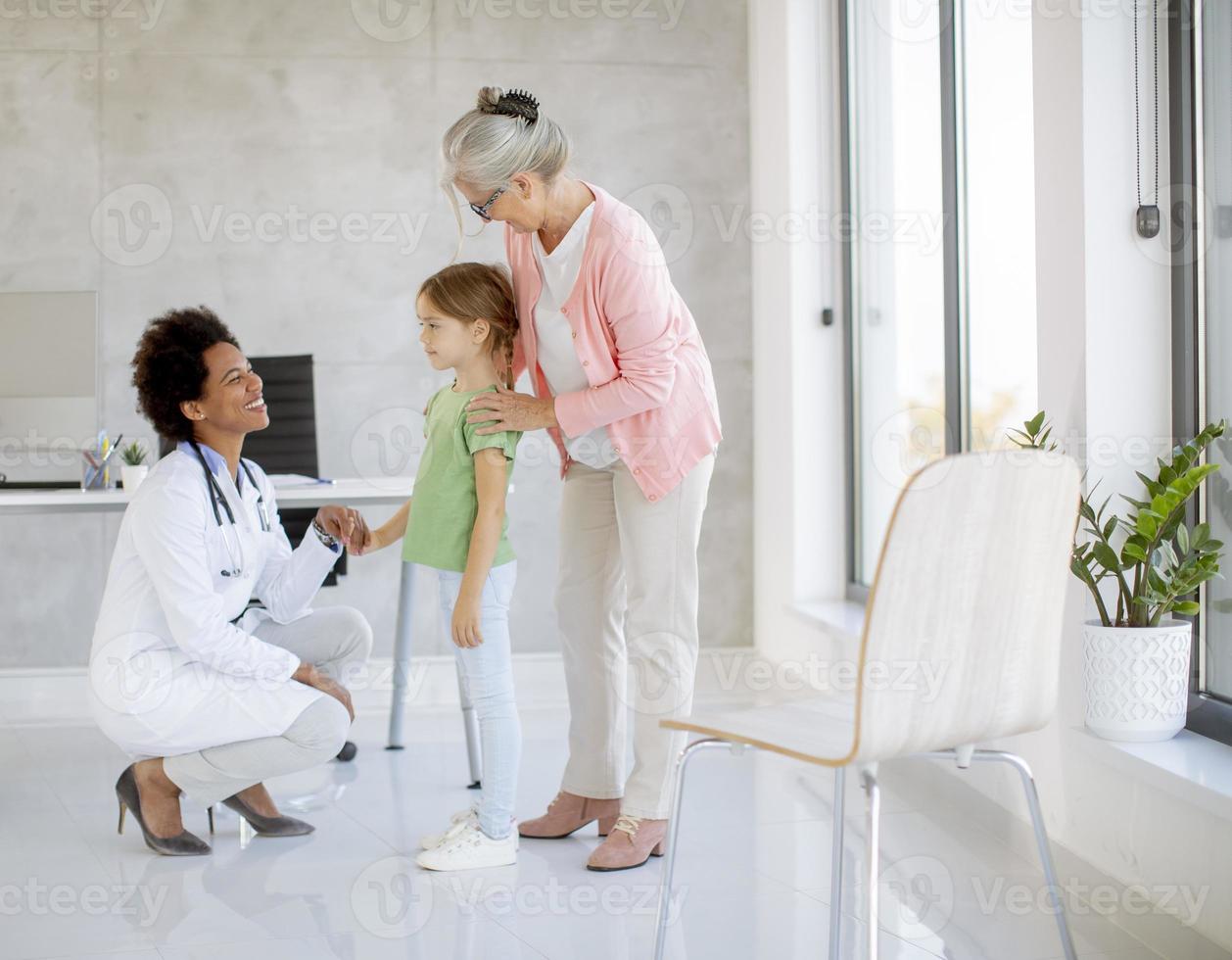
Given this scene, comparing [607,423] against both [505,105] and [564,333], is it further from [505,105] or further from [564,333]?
[505,105]

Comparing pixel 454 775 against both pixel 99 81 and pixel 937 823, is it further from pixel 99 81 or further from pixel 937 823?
pixel 99 81

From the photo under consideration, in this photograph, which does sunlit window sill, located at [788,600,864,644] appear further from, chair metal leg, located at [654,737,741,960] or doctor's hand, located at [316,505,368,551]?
chair metal leg, located at [654,737,741,960]

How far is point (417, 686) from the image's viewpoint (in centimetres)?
405

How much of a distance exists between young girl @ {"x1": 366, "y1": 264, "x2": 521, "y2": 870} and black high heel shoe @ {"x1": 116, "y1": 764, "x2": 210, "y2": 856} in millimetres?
465

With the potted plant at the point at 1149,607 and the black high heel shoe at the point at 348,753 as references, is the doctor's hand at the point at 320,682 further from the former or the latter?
the potted plant at the point at 1149,607

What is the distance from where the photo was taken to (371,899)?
7.39 ft

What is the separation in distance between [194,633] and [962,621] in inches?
57.8

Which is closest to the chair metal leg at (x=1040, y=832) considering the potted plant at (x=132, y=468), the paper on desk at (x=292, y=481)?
the paper on desk at (x=292, y=481)

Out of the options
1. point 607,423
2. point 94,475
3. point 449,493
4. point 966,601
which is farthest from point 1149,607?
point 94,475

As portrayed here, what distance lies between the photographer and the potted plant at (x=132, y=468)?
10.3ft

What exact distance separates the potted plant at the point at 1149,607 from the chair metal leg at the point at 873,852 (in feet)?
2.64

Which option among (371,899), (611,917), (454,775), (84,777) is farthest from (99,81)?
(611,917)

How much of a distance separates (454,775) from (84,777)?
914 millimetres

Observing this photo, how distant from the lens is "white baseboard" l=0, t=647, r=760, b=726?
12.9 ft
